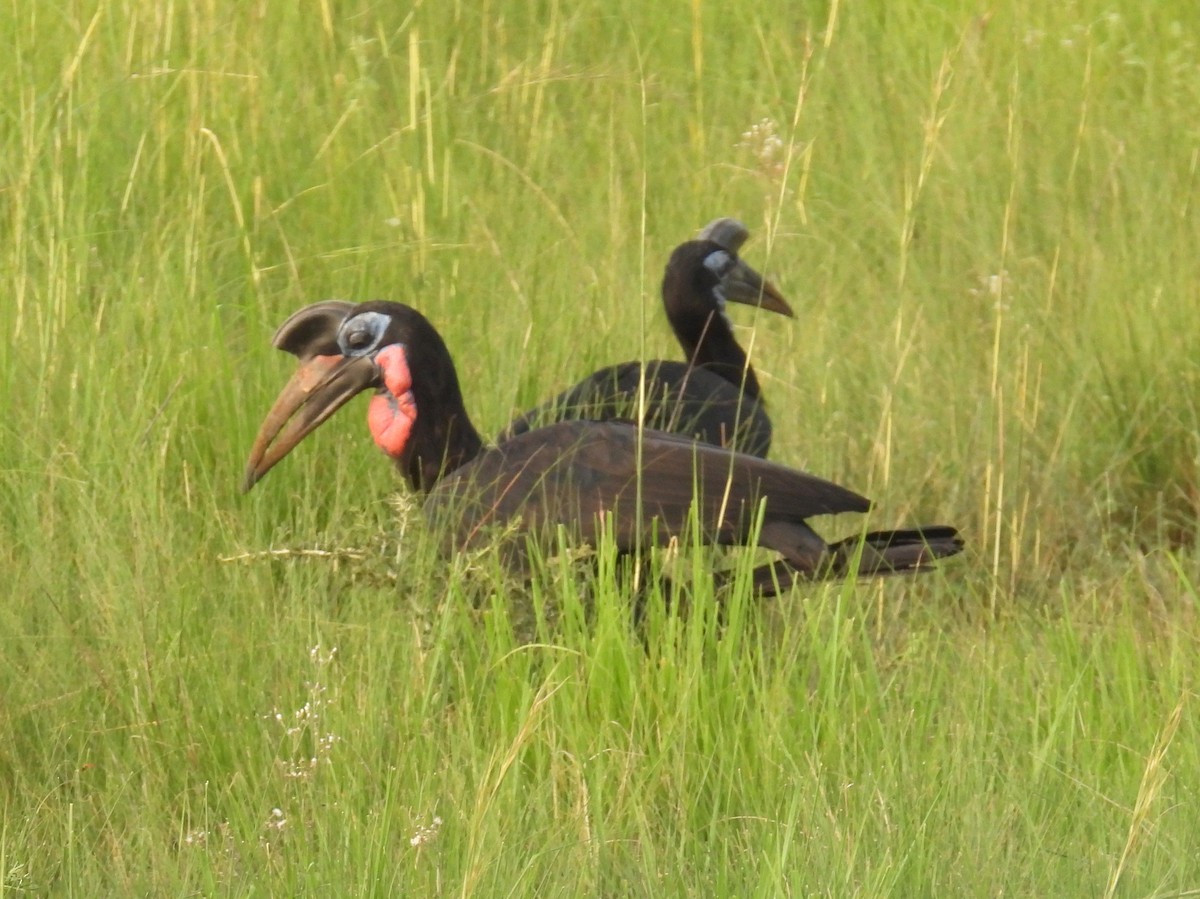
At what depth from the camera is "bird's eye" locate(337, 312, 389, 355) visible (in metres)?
4.00

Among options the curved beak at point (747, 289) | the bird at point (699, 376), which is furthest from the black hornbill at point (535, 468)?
the curved beak at point (747, 289)

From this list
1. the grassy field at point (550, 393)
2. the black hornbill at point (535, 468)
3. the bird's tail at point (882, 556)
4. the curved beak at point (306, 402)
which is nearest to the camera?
the grassy field at point (550, 393)

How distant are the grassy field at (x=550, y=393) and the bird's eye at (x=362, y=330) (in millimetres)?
254

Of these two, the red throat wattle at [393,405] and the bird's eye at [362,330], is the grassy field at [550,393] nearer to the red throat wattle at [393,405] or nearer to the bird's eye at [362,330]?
the red throat wattle at [393,405]

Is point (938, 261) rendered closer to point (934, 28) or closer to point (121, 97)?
point (934, 28)

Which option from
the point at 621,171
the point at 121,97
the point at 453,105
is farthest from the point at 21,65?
the point at 621,171

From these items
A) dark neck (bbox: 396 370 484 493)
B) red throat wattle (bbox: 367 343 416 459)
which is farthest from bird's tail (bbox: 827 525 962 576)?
red throat wattle (bbox: 367 343 416 459)

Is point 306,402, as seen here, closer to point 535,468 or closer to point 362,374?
point 362,374

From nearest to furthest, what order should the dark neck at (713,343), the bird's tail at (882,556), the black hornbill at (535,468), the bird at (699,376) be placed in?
the black hornbill at (535,468)
the bird's tail at (882,556)
the bird at (699,376)
the dark neck at (713,343)

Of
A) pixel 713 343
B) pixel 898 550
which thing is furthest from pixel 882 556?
pixel 713 343

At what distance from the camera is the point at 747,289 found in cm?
525

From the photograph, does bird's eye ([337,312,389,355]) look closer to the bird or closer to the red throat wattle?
the red throat wattle

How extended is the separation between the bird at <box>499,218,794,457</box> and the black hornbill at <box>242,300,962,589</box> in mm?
129

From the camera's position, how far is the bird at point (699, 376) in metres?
4.25
